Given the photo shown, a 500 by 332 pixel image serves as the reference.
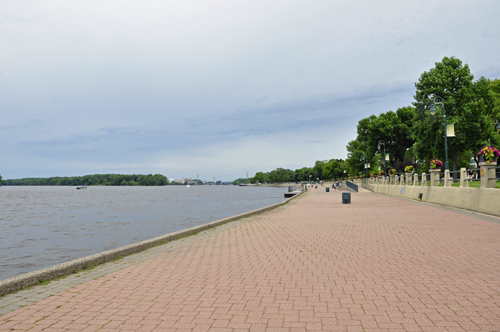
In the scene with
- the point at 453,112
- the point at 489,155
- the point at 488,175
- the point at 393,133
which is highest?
the point at 393,133

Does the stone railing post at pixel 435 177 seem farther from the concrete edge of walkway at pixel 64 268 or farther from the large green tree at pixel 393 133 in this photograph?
the large green tree at pixel 393 133

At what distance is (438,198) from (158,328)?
68.7 feet

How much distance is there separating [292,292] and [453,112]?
3823 centimetres

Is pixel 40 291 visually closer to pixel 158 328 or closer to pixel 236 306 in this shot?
pixel 158 328

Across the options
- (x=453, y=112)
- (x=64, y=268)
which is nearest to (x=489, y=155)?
(x=64, y=268)

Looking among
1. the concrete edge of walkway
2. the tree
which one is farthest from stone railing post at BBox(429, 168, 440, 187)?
the concrete edge of walkway

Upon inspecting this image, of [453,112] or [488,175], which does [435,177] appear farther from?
[453,112]

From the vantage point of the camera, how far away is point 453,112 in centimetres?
3634

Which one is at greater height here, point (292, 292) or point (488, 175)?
point (488, 175)

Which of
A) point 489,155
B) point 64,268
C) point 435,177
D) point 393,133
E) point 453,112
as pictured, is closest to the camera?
point 64,268

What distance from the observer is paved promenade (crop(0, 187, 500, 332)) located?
3736mm

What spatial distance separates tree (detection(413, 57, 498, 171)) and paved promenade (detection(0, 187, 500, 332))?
32.4 m

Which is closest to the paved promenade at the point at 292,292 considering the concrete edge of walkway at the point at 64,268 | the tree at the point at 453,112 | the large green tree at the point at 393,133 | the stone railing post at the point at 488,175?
the concrete edge of walkway at the point at 64,268

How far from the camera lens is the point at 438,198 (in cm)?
2078
